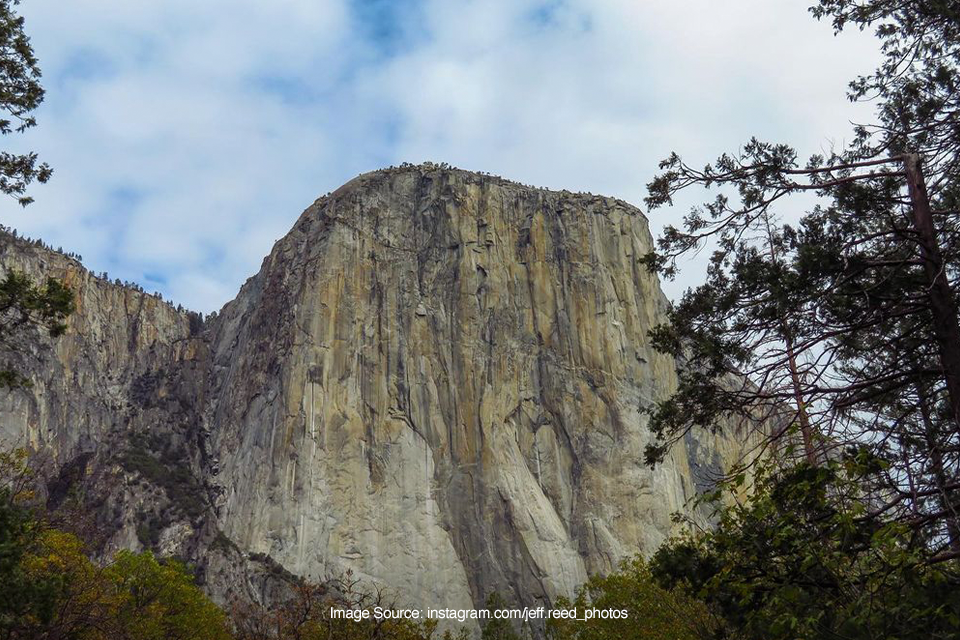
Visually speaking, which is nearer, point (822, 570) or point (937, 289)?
point (822, 570)

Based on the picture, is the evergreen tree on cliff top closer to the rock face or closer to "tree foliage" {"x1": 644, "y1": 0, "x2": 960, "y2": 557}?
"tree foliage" {"x1": 644, "y1": 0, "x2": 960, "y2": 557}

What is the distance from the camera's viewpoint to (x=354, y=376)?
70.9 m

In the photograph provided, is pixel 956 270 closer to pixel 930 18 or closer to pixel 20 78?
pixel 930 18

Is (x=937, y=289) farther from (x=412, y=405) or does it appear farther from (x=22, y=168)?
(x=412, y=405)

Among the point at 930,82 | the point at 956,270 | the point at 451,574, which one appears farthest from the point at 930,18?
the point at 451,574

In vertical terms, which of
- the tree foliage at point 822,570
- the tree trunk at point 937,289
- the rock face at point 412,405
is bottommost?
the tree foliage at point 822,570

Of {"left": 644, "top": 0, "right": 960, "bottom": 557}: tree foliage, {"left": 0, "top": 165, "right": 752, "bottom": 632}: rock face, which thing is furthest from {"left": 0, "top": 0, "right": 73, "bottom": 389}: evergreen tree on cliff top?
{"left": 0, "top": 165, "right": 752, "bottom": 632}: rock face

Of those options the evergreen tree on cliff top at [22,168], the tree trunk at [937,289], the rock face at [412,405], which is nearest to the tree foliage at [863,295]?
the tree trunk at [937,289]

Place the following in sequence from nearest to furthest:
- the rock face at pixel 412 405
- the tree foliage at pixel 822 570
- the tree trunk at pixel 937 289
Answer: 1. the tree foliage at pixel 822 570
2. the tree trunk at pixel 937 289
3. the rock face at pixel 412 405

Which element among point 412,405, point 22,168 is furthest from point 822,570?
point 412,405

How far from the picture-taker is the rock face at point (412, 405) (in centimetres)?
6488

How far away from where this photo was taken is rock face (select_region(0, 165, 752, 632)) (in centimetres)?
6488

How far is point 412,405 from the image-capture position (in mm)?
70688

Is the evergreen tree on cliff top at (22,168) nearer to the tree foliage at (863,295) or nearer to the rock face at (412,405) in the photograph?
the tree foliage at (863,295)
